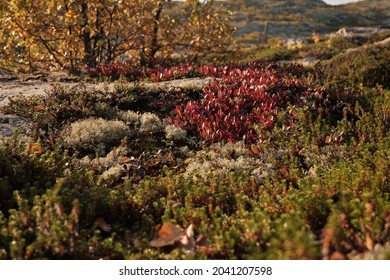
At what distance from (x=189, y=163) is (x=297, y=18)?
3277 inches

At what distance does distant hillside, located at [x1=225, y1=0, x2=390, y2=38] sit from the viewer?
233ft

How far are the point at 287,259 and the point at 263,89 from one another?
739 cm

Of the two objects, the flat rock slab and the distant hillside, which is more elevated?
the distant hillside

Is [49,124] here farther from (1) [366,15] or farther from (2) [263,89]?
(1) [366,15]

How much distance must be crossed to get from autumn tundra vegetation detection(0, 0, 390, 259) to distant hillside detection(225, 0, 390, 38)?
5682 centimetres

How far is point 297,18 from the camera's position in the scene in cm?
8388

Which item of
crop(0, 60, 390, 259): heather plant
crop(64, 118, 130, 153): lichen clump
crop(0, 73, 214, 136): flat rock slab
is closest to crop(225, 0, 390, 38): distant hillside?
crop(0, 73, 214, 136): flat rock slab

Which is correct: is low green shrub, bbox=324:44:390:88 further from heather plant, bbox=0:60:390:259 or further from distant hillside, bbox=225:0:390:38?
distant hillside, bbox=225:0:390:38

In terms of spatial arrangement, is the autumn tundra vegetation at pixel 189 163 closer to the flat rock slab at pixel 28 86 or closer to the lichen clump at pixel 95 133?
the lichen clump at pixel 95 133

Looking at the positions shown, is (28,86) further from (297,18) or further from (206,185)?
(297,18)

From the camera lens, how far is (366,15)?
313 ft

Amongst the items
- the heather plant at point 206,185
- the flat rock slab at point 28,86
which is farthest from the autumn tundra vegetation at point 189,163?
the flat rock slab at point 28,86

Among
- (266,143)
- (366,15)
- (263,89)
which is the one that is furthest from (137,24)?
(366,15)

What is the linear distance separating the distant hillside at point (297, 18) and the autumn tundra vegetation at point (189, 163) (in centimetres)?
5682
